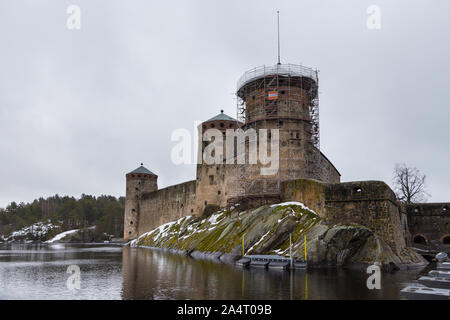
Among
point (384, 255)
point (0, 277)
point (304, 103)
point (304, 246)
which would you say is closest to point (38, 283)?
point (0, 277)

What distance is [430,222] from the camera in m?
33.7

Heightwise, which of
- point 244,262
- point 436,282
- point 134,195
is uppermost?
point 134,195

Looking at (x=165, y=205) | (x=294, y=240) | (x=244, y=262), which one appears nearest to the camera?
(x=244, y=262)

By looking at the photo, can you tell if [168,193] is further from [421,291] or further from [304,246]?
[421,291]

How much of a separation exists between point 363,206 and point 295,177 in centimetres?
1002

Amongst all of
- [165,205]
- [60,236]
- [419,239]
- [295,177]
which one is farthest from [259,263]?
[60,236]

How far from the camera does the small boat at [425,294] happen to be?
471 inches

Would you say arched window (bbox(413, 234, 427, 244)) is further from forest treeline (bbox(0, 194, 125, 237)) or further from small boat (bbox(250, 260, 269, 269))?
forest treeline (bbox(0, 194, 125, 237))

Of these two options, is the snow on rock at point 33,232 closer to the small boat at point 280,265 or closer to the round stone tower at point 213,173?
the round stone tower at point 213,173

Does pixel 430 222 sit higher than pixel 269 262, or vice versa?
pixel 430 222

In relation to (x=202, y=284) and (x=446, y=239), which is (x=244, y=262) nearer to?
(x=202, y=284)

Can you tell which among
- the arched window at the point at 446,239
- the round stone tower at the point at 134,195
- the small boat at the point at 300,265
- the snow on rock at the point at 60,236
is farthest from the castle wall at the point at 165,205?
the snow on rock at the point at 60,236

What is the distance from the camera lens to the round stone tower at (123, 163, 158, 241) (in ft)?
216
